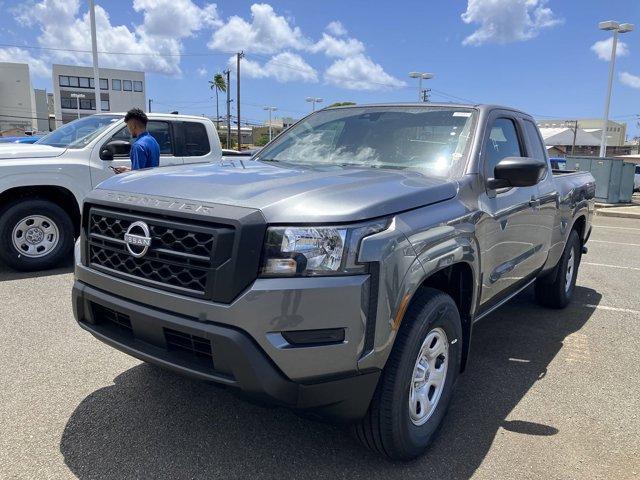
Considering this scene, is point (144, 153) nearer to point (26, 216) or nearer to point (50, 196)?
point (50, 196)

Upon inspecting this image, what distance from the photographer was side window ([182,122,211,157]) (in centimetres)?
771

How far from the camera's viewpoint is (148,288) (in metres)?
2.51

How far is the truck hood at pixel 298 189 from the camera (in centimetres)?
234

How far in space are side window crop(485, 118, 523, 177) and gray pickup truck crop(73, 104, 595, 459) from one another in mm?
205

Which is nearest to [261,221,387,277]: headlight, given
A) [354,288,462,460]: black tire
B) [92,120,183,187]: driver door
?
[354,288,462,460]: black tire

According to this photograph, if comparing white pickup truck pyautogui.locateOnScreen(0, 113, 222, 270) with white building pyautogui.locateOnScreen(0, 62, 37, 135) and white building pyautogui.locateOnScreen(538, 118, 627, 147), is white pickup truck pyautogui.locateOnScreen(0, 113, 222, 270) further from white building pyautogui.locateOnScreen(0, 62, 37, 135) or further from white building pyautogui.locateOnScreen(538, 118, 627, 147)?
white building pyautogui.locateOnScreen(538, 118, 627, 147)

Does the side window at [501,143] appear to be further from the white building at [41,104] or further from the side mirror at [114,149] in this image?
the white building at [41,104]

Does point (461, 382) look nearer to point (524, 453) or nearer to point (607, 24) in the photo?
point (524, 453)

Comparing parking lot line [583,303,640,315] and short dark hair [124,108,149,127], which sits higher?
short dark hair [124,108,149,127]

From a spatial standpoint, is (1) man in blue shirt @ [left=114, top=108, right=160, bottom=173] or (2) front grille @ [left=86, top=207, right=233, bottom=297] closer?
(2) front grille @ [left=86, top=207, right=233, bottom=297]

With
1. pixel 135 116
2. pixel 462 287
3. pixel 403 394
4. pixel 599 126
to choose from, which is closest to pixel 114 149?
pixel 135 116

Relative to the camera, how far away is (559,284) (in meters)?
5.45

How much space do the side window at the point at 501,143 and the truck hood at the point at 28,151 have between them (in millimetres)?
5148

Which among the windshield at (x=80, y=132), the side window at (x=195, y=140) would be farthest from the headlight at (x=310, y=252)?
the side window at (x=195, y=140)
